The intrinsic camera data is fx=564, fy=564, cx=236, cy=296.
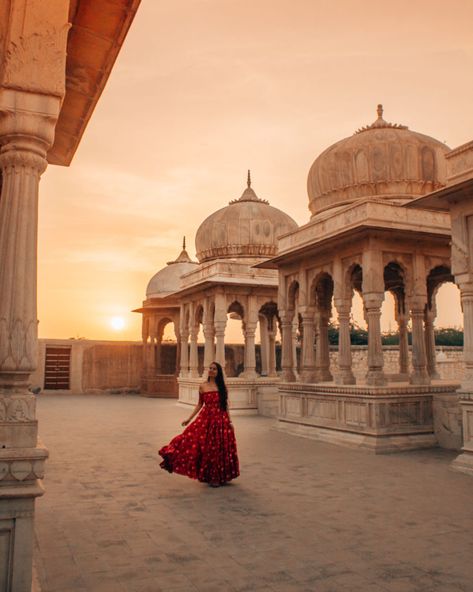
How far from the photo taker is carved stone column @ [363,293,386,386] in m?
10.8

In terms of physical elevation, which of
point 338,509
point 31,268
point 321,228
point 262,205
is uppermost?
point 262,205

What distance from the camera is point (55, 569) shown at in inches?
158

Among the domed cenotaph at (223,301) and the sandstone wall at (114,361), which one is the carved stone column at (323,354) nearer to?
the domed cenotaph at (223,301)

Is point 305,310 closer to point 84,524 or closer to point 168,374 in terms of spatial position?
point 84,524

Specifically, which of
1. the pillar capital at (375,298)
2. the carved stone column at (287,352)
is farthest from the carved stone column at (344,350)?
the carved stone column at (287,352)

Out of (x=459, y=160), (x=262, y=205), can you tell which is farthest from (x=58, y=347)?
(x=459, y=160)

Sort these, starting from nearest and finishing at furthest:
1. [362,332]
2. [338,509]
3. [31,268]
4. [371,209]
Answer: [31,268]
[338,509]
[371,209]
[362,332]

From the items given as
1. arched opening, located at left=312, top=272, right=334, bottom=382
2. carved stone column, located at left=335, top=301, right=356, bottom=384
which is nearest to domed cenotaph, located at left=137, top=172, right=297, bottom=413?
arched opening, located at left=312, top=272, right=334, bottom=382

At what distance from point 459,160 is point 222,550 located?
6685 millimetres

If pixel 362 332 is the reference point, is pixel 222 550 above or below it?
below

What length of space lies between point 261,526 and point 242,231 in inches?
711

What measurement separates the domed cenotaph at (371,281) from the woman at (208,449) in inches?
155

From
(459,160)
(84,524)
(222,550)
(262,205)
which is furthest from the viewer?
(262,205)

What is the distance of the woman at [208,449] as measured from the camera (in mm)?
6996
